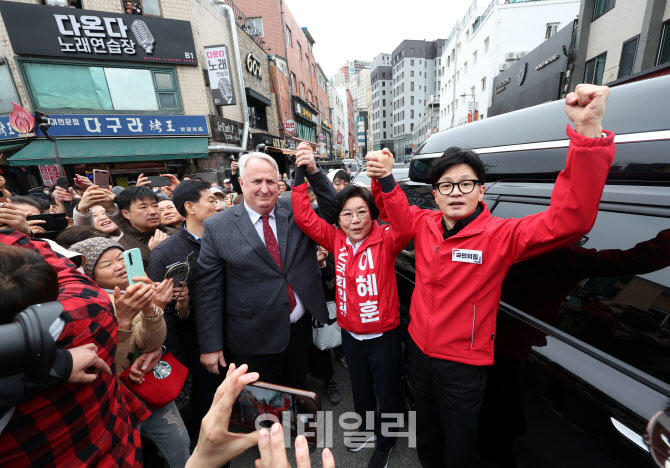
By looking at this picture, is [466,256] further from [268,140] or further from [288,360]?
[268,140]

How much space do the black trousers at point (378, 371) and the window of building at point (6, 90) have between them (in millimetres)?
13497

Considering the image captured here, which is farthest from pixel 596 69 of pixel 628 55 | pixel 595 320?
pixel 595 320

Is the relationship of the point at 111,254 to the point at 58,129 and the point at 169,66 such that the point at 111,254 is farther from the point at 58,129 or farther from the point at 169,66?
the point at 169,66

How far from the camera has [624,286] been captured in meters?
1.06

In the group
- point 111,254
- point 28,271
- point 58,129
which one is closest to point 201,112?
point 58,129

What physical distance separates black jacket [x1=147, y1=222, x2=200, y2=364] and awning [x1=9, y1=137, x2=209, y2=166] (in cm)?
981

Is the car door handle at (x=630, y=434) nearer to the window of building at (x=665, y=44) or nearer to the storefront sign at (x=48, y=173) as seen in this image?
the window of building at (x=665, y=44)

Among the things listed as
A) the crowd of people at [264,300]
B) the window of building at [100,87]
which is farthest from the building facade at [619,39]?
the window of building at [100,87]

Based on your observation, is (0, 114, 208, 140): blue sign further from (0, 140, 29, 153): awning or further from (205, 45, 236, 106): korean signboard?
(205, 45, 236, 106): korean signboard

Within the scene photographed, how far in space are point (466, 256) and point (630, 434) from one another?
802mm

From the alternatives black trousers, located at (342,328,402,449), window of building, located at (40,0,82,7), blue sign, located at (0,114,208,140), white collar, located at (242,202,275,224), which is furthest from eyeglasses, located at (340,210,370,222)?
window of building, located at (40,0,82,7)

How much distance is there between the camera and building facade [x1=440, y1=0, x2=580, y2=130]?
56.9 feet

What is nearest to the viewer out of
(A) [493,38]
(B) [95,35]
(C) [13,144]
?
(C) [13,144]

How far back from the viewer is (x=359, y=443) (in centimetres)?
233
